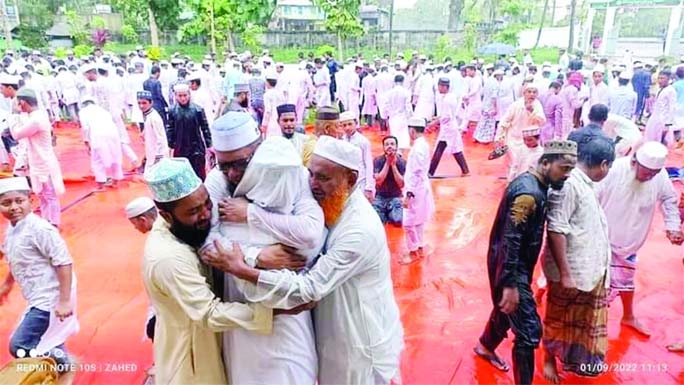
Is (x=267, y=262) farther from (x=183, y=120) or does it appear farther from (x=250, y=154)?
(x=183, y=120)

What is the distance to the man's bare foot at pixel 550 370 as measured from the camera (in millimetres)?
3158

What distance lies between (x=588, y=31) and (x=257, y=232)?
26535 mm

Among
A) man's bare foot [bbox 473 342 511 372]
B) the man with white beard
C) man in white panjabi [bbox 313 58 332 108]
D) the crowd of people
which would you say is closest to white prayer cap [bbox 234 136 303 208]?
the crowd of people

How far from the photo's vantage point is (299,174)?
1.82 metres

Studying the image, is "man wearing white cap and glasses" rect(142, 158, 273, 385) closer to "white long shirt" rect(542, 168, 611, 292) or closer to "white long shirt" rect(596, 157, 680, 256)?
"white long shirt" rect(542, 168, 611, 292)

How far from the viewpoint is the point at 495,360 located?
3.33 metres

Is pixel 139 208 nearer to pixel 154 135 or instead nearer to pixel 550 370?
pixel 550 370

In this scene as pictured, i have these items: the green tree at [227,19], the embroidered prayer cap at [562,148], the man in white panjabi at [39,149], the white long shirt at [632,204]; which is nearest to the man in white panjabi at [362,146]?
the white long shirt at [632,204]

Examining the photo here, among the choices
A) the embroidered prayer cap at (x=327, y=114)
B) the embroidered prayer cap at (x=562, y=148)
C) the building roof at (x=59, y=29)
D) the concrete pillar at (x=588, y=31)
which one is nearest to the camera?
the embroidered prayer cap at (x=562, y=148)

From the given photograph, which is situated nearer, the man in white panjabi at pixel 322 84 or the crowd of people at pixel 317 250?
the crowd of people at pixel 317 250

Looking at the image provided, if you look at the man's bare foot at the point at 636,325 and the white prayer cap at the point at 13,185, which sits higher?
the white prayer cap at the point at 13,185

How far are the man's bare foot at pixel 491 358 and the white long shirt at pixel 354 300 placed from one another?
4.20ft

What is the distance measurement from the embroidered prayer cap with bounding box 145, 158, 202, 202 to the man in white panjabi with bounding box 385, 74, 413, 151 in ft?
24.9

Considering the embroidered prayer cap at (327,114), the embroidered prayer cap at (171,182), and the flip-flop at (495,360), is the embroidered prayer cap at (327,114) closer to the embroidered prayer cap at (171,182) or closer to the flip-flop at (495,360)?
the flip-flop at (495,360)
